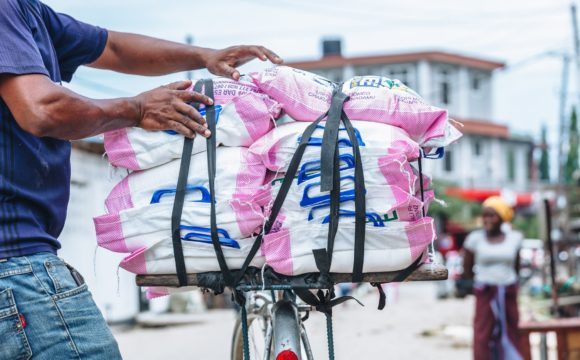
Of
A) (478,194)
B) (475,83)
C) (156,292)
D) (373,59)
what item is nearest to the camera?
(156,292)

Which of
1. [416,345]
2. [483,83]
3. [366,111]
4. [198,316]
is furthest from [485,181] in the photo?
[366,111]

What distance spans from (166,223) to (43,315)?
578 mm

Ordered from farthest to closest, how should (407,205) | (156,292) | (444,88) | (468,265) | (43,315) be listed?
(444,88)
(468,265)
(156,292)
(407,205)
(43,315)

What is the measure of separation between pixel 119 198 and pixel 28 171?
21.6 inches

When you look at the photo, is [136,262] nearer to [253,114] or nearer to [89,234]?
[253,114]

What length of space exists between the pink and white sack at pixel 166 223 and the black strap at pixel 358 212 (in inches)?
12.5

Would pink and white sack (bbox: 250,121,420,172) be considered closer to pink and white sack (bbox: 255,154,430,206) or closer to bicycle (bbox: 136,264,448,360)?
pink and white sack (bbox: 255,154,430,206)

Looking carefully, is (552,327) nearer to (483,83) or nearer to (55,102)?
(55,102)

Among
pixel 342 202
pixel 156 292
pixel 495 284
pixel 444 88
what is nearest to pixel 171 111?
pixel 342 202

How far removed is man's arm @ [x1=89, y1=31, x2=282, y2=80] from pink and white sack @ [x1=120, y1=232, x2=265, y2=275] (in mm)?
742

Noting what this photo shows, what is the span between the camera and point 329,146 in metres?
2.85

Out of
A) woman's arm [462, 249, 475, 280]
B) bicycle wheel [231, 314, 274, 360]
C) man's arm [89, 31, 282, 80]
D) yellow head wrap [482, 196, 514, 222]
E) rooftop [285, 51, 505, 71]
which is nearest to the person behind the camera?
man's arm [89, 31, 282, 80]

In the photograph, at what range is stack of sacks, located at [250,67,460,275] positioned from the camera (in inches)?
112

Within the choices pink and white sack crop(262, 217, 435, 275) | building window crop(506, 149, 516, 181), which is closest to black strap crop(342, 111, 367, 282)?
pink and white sack crop(262, 217, 435, 275)
